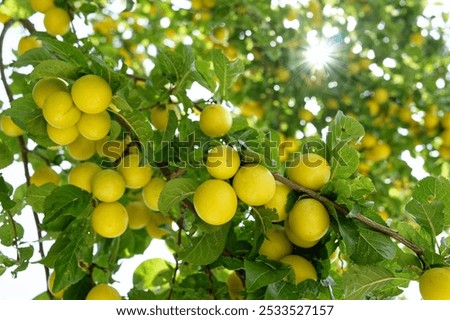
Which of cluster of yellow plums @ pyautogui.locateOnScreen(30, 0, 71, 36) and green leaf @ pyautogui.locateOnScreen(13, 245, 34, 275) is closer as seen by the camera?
green leaf @ pyautogui.locateOnScreen(13, 245, 34, 275)

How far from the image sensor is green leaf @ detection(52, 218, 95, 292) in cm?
129

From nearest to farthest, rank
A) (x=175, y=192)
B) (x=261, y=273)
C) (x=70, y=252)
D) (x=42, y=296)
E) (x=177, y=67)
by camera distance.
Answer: (x=261, y=273)
(x=175, y=192)
(x=70, y=252)
(x=177, y=67)
(x=42, y=296)

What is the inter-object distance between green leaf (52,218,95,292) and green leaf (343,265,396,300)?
27.9 inches

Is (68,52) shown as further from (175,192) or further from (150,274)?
Result: (150,274)

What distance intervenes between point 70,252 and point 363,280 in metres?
0.76

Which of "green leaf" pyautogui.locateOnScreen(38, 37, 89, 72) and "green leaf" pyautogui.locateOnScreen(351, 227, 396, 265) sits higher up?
"green leaf" pyautogui.locateOnScreen(38, 37, 89, 72)

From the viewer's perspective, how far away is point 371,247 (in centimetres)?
112

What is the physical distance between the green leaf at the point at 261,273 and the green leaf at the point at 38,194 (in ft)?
2.06

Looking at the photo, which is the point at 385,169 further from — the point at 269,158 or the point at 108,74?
the point at 108,74

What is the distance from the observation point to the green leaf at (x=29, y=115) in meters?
1.29

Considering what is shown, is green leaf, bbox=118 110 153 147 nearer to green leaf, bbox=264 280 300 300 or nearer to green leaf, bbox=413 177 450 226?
green leaf, bbox=264 280 300 300

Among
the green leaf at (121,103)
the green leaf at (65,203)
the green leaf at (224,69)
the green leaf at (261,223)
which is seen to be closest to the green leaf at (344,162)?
the green leaf at (261,223)

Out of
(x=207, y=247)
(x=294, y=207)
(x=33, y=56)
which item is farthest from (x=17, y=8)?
(x=294, y=207)

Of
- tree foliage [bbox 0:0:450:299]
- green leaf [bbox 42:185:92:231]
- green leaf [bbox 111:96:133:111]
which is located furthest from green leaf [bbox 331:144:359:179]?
green leaf [bbox 42:185:92:231]
